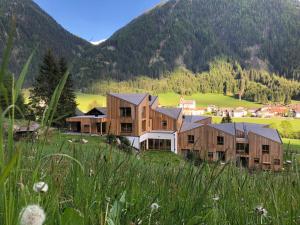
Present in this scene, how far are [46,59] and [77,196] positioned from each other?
44.6 metres

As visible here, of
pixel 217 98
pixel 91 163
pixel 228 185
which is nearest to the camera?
pixel 228 185

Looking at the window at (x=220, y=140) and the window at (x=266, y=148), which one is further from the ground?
the window at (x=220, y=140)

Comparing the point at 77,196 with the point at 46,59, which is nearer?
the point at 77,196

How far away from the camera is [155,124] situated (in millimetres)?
48125

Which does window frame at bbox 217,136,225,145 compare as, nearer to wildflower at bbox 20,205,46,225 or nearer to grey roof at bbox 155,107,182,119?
grey roof at bbox 155,107,182,119

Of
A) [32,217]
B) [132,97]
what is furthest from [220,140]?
[32,217]

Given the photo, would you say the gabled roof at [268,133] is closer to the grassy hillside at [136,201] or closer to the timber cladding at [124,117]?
the timber cladding at [124,117]

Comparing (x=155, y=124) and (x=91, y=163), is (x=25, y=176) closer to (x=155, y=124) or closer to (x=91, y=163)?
(x=91, y=163)

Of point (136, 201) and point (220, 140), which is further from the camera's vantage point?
point (220, 140)

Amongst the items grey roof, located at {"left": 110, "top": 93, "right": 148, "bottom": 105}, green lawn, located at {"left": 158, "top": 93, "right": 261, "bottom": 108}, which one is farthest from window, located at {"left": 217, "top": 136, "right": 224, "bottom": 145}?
green lawn, located at {"left": 158, "top": 93, "right": 261, "bottom": 108}

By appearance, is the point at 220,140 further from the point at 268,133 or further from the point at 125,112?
the point at 125,112

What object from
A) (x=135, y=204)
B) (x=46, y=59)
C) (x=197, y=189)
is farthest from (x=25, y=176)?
(x=46, y=59)

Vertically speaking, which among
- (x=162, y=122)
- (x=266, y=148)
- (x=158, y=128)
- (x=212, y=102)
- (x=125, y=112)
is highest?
(x=212, y=102)

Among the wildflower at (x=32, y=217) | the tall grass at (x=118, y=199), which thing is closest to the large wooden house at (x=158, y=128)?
the tall grass at (x=118, y=199)
